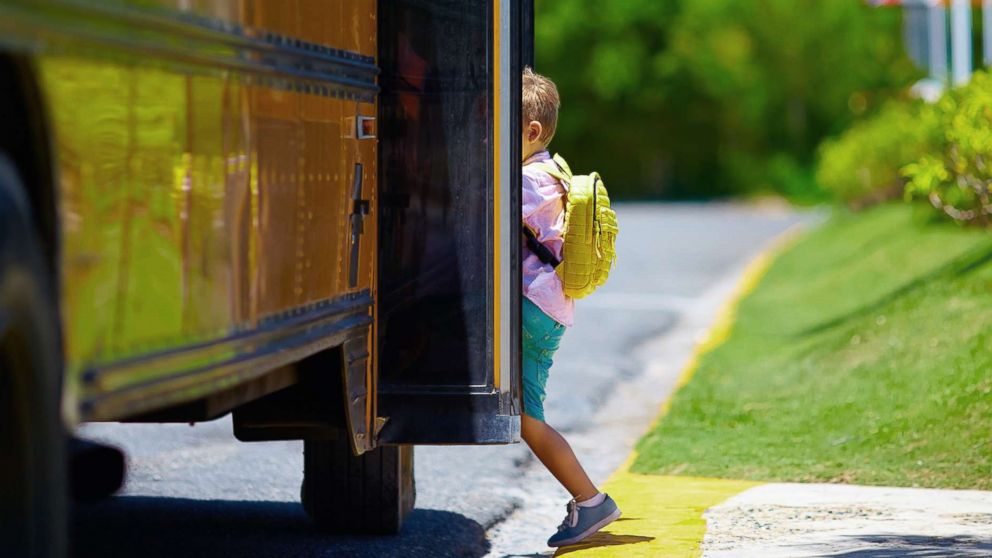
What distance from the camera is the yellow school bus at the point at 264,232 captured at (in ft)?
9.23

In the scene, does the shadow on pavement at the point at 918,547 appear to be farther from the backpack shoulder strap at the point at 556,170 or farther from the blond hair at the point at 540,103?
the blond hair at the point at 540,103

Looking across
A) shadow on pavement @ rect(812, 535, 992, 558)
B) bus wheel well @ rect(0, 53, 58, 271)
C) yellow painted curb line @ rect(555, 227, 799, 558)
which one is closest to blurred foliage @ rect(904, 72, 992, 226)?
yellow painted curb line @ rect(555, 227, 799, 558)

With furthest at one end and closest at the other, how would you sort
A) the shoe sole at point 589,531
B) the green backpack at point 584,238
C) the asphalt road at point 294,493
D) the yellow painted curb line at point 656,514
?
the asphalt road at point 294,493
the shoe sole at point 589,531
the yellow painted curb line at point 656,514
the green backpack at point 584,238

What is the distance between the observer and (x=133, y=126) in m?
3.15

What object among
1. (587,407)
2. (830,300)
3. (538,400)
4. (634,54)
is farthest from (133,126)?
(634,54)

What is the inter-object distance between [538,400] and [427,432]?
1.92ft

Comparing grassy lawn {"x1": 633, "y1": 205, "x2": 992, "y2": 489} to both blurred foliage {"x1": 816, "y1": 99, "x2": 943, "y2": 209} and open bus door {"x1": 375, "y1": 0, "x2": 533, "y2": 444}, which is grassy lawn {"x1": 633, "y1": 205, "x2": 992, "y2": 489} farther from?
blurred foliage {"x1": 816, "y1": 99, "x2": 943, "y2": 209}

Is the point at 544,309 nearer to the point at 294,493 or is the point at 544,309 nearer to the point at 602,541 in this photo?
the point at 602,541

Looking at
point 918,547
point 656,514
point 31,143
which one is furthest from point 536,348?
point 31,143

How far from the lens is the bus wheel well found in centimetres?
276

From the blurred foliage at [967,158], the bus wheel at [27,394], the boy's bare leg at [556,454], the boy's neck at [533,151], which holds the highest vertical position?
the blurred foliage at [967,158]

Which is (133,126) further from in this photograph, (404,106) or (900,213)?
(900,213)

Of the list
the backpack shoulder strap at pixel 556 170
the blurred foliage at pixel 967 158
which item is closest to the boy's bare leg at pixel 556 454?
the backpack shoulder strap at pixel 556 170

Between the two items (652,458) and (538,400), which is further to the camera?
(652,458)
